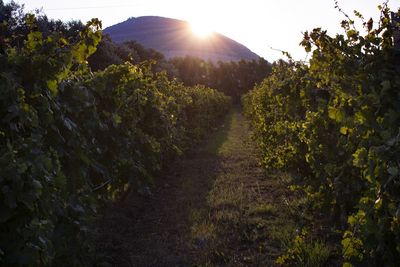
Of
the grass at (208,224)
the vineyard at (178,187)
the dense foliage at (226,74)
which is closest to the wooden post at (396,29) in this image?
the vineyard at (178,187)

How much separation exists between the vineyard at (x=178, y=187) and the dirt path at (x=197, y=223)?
0.08 feet

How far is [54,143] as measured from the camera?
15.2 feet

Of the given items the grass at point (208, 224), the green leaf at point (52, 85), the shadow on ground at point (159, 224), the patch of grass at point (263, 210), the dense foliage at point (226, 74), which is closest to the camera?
the green leaf at point (52, 85)

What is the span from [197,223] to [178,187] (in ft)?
9.85

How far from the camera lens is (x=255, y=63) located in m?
69.2

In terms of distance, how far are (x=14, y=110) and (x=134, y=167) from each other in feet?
11.7

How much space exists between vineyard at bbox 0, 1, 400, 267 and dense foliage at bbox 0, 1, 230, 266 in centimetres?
1

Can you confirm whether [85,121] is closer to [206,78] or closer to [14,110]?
[14,110]

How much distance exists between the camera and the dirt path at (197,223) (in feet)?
18.6

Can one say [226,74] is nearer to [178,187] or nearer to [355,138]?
[178,187]

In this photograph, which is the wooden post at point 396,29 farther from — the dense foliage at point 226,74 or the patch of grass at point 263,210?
the dense foliage at point 226,74

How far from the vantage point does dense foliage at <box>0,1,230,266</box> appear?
332 centimetres

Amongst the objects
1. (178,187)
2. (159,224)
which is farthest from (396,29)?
(178,187)

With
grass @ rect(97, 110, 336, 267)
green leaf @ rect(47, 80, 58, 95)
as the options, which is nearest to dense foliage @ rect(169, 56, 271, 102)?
grass @ rect(97, 110, 336, 267)
